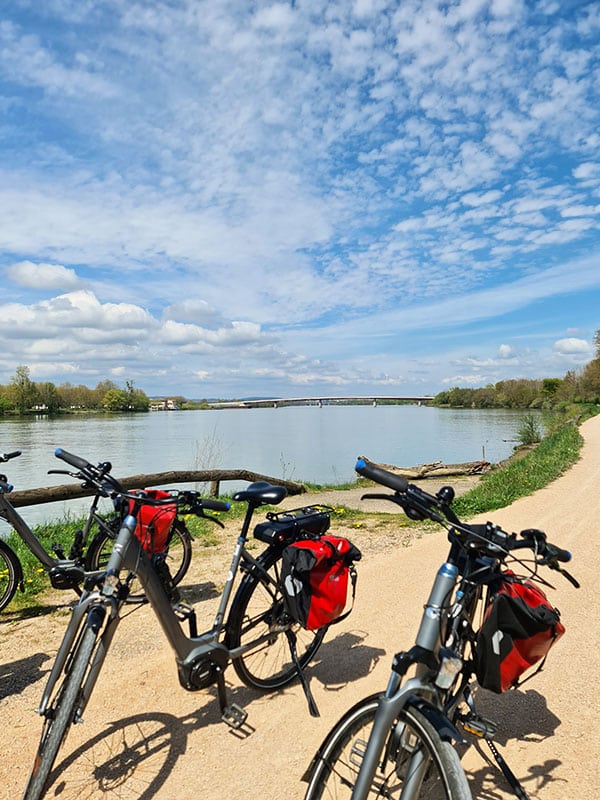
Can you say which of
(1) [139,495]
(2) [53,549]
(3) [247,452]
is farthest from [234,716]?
(3) [247,452]

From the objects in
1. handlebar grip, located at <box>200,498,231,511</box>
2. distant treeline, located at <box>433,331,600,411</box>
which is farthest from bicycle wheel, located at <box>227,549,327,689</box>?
distant treeline, located at <box>433,331,600,411</box>

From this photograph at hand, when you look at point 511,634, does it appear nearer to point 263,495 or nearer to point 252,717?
point 263,495

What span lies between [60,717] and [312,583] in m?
1.21

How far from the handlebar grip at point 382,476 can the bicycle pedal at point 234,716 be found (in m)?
1.61

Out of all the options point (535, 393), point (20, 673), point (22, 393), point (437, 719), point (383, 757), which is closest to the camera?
point (437, 719)

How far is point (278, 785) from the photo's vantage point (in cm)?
Result: 225

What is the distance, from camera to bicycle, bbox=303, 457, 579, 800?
5.08ft

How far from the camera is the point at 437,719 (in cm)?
154

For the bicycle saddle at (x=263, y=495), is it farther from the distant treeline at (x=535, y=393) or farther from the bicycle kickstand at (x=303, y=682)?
the distant treeline at (x=535, y=393)

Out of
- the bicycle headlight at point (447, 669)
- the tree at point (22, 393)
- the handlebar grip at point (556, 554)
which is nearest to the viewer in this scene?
the bicycle headlight at point (447, 669)

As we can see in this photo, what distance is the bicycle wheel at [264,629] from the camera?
2.78 metres

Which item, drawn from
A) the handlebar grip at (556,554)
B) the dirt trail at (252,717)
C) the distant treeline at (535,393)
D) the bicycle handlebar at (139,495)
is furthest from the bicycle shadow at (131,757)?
the distant treeline at (535,393)

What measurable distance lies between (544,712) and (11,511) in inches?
147

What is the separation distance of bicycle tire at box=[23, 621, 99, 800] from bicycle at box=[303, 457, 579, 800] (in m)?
0.91
